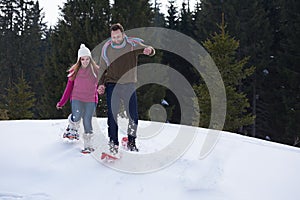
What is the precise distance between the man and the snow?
1.67 feet

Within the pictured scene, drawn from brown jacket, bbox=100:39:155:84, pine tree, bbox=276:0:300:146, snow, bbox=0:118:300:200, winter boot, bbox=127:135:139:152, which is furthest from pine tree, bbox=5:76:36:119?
pine tree, bbox=276:0:300:146

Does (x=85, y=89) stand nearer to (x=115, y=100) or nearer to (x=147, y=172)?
(x=115, y=100)

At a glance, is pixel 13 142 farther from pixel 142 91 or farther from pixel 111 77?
pixel 142 91

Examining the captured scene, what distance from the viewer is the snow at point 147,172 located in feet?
11.3

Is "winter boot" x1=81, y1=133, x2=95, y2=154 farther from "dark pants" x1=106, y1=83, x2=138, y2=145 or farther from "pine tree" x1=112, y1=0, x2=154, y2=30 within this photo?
"pine tree" x1=112, y1=0, x2=154, y2=30

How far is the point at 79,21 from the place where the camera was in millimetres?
16906

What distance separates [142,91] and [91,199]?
12889 mm

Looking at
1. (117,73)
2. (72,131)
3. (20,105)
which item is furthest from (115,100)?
(20,105)

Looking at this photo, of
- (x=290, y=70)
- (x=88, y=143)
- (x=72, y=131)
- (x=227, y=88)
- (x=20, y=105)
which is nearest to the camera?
(x=88, y=143)

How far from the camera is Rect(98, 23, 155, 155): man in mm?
4363

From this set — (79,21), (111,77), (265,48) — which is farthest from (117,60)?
(265,48)

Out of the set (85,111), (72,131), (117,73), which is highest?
(117,73)

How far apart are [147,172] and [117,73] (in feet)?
4.51

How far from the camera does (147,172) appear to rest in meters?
3.95
